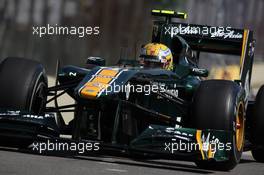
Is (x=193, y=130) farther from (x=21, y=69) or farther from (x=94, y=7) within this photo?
(x=94, y=7)

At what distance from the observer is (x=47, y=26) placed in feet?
60.3

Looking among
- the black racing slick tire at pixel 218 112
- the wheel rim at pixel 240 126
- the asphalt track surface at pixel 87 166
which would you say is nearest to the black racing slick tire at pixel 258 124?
the asphalt track surface at pixel 87 166

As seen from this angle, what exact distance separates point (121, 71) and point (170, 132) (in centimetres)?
100

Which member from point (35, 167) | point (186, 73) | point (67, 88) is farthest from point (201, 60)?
point (35, 167)

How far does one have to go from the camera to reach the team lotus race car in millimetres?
10383

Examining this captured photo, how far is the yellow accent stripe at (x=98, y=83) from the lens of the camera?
33.5 ft

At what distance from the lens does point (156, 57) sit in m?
12.4
